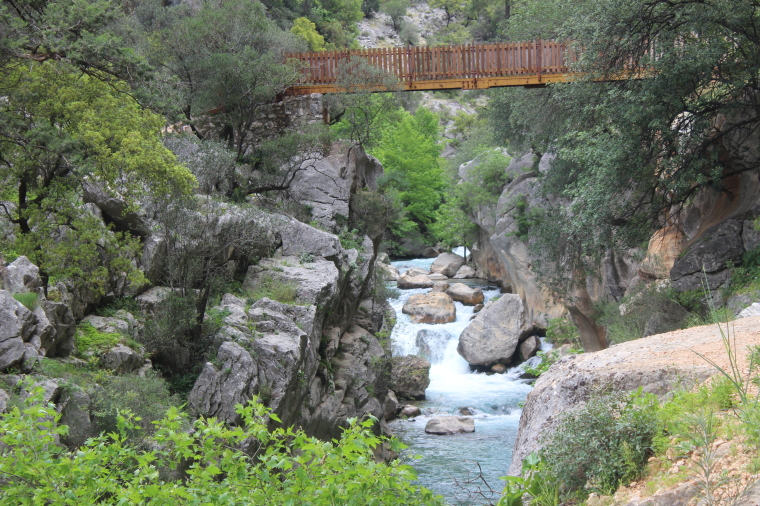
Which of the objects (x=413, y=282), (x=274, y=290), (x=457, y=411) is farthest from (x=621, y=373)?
(x=413, y=282)

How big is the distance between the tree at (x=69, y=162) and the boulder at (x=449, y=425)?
11553 mm

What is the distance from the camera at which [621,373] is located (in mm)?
6441

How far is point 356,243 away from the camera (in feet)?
67.3

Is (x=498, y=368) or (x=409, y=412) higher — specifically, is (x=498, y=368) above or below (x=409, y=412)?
above

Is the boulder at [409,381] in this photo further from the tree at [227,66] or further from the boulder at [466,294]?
the tree at [227,66]

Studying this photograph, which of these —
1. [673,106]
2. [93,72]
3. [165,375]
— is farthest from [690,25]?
[165,375]

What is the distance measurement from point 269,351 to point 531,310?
61.8 ft

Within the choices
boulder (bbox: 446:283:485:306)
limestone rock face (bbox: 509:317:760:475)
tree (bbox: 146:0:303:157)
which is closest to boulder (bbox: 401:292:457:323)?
boulder (bbox: 446:283:485:306)

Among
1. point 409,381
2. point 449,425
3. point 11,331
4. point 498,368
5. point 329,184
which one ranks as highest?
point 329,184

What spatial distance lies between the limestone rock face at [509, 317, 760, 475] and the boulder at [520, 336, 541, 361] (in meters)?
19.7

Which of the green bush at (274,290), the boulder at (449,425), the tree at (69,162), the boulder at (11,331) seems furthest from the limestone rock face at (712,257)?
the boulder at (11,331)

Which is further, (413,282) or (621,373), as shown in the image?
(413,282)

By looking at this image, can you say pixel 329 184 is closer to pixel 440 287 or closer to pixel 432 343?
pixel 432 343

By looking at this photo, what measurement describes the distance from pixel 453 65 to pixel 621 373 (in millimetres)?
18143
